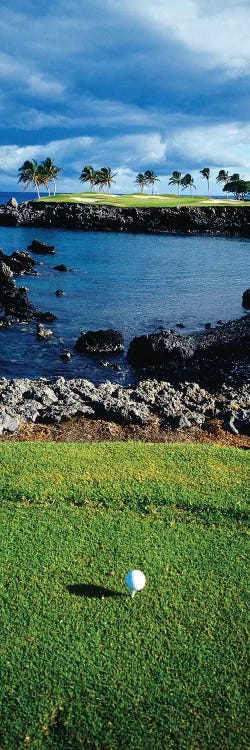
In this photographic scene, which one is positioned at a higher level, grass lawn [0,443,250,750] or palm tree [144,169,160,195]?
palm tree [144,169,160,195]

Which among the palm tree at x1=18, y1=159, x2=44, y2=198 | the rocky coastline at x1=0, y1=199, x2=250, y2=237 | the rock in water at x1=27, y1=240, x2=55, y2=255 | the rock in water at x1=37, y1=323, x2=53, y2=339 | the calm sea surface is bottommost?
the rock in water at x1=37, y1=323, x2=53, y2=339

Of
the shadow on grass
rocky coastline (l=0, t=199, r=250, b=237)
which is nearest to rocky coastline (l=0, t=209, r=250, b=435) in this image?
the shadow on grass

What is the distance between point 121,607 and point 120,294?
3777 cm

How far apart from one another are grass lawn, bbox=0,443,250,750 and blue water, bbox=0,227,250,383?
1302 cm

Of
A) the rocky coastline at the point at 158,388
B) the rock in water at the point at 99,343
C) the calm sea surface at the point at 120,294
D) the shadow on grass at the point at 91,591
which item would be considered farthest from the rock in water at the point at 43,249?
the shadow on grass at the point at 91,591

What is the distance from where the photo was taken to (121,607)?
8.16m

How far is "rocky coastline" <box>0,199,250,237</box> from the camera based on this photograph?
105188 millimetres

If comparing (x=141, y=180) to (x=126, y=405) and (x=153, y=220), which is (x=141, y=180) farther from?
(x=126, y=405)

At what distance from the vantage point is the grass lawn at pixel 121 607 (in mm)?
6602

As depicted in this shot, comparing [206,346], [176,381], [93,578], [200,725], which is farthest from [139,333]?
[200,725]

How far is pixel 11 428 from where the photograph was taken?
15.3 meters

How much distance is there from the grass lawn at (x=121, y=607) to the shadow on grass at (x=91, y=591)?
0.06 ft

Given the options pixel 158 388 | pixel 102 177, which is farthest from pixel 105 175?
pixel 158 388

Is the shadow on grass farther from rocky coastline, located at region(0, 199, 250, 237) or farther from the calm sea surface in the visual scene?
rocky coastline, located at region(0, 199, 250, 237)
